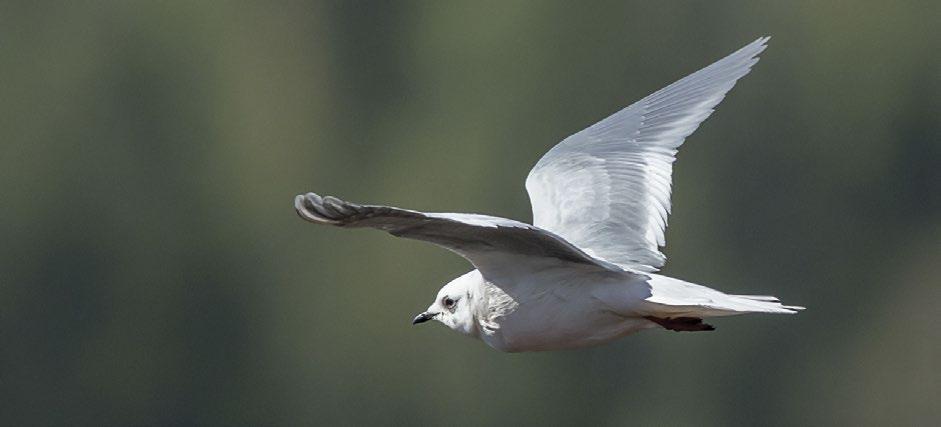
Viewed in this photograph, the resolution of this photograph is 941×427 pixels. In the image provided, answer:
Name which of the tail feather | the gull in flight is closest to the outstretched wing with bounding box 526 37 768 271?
the gull in flight

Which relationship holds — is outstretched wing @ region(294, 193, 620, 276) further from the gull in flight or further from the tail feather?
the tail feather

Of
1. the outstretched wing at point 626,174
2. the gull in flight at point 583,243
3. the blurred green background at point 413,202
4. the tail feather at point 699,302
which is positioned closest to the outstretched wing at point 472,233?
the gull in flight at point 583,243

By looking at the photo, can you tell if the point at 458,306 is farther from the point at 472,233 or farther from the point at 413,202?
the point at 413,202

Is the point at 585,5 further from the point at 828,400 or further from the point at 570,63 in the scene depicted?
the point at 828,400

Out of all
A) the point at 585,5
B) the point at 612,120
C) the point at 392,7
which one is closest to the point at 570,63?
the point at 585,5

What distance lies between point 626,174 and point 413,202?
32.7 ft

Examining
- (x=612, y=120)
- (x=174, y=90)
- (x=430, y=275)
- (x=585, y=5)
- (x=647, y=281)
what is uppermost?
(x=585, y=5)

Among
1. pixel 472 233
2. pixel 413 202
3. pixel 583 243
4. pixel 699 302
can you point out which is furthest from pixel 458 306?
pixel 413 202

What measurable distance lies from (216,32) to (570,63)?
340 centimetres

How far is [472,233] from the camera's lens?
371 cm

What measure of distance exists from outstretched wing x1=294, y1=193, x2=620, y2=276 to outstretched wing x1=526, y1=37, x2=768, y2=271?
355 millimetres

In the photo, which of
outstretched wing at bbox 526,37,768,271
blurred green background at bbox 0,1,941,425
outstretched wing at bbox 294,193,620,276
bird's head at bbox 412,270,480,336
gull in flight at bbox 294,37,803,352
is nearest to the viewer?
outstretched wing at bbox 294,193,620,276

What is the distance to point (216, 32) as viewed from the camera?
16.9 metres

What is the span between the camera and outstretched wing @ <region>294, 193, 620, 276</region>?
3.33m
